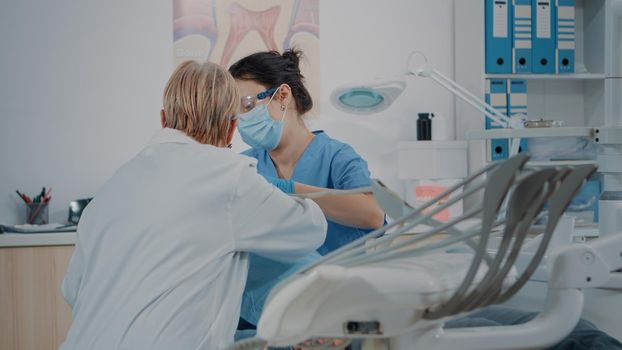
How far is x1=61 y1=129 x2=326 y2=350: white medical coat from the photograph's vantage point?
4.53 feet

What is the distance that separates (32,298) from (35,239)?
0.76ft

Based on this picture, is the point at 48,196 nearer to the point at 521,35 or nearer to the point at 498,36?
the point at 498,36

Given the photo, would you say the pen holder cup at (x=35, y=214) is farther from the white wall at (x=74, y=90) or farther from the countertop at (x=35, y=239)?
the countertop at (x=35, y=239)

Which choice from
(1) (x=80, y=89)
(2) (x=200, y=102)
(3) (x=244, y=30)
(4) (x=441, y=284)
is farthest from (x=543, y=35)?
(4) (x=441, y=284)

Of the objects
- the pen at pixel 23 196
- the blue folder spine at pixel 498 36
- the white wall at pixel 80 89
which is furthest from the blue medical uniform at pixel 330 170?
the blue folder spine at pixel 498 36

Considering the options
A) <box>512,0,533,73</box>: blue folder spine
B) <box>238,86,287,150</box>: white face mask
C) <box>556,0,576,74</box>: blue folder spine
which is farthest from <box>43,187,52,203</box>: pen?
<box>556,0,576,74</box>: blue folder spine

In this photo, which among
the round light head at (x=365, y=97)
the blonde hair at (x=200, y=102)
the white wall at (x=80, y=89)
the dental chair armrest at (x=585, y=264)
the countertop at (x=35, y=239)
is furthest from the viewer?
the white wall at (x=80, y=89)

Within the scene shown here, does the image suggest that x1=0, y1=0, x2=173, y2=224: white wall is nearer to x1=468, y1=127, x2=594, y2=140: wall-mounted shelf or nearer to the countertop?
the countertop

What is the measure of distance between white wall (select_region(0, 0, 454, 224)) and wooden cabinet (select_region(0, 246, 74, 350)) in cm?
49

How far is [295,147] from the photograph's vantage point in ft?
7.59

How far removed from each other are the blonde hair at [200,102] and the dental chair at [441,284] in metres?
0.76

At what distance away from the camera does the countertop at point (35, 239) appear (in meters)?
2.82

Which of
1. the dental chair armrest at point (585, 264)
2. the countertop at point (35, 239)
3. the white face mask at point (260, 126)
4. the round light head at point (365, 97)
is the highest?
the round light head at point (365, 97)

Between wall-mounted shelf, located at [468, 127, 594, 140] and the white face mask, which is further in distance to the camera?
the white face mask
